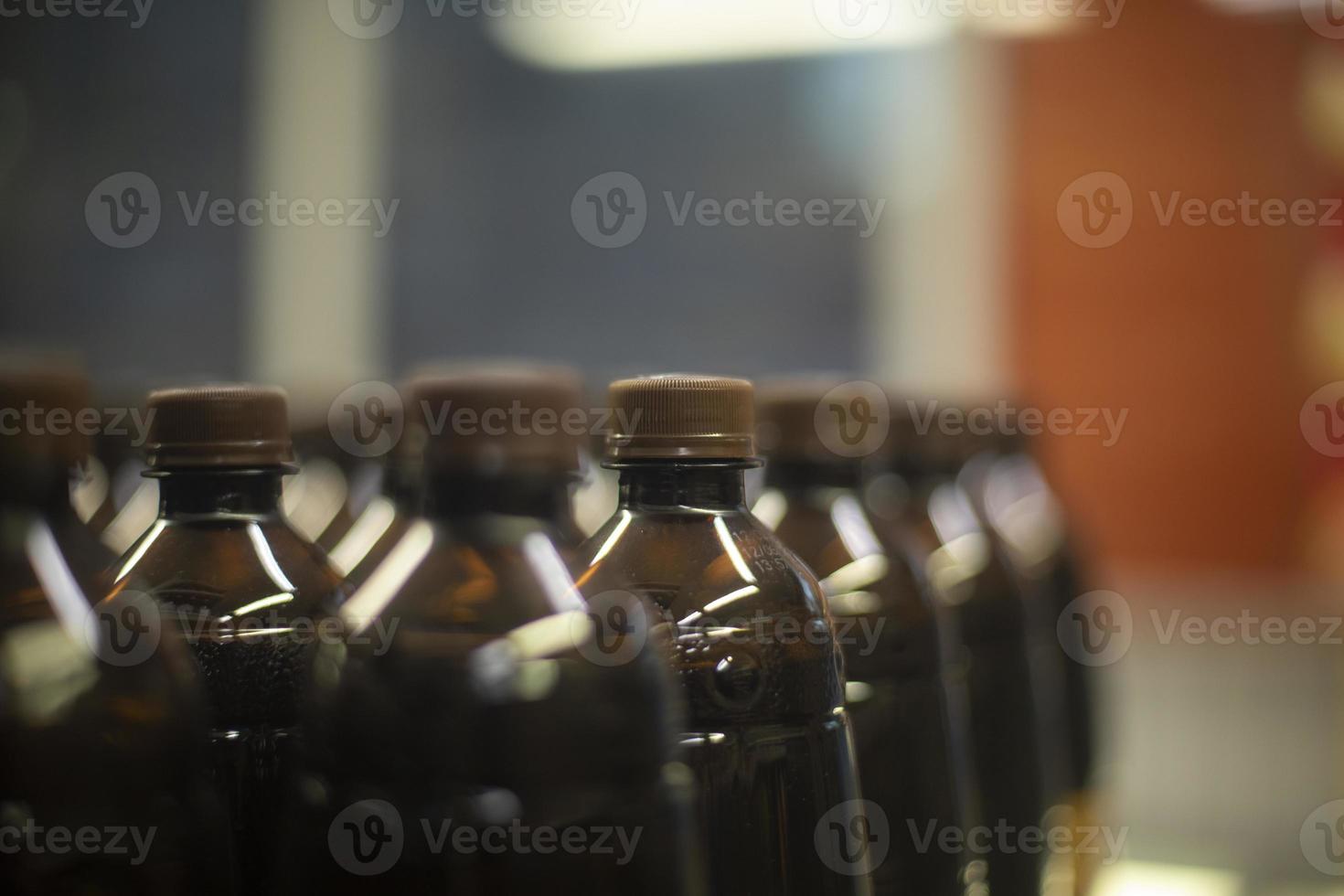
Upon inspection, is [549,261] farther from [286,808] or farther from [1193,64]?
[286,808]

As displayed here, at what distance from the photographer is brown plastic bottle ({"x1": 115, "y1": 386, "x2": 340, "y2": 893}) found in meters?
0.54

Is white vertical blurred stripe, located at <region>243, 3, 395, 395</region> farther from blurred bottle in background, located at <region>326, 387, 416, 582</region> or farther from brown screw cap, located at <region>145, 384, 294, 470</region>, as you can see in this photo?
brown screw cap, located at <region>145, 384, 294, 470</region>

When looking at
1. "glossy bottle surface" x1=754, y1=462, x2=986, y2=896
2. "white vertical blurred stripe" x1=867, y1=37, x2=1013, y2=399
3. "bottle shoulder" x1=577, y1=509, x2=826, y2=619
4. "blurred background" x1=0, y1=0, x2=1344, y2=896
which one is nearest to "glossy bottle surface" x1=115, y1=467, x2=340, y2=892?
"bottle shoulder" x1=577, y1=509, x2=826, y2=619

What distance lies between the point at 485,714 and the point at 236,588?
161mm

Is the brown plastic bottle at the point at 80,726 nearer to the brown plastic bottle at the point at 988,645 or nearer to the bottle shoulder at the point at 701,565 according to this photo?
the bottle shoulder at the point at 701,565

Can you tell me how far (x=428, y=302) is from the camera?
336cm

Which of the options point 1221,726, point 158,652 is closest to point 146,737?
point 158,652

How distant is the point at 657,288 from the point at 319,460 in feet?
7.29

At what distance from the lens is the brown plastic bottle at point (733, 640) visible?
22.0 inches

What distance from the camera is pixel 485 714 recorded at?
0.46 m

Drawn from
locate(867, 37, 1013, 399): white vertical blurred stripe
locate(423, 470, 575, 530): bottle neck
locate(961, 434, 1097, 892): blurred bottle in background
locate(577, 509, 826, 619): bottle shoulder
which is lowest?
locate(961, 434, 1097, 892): blurred bottle in background

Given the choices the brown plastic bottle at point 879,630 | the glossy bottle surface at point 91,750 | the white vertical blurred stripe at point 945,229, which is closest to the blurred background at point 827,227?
the white vertical blurred stripe at point 945,229

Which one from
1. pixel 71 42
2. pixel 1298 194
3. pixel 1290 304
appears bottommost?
pixel 1290 304

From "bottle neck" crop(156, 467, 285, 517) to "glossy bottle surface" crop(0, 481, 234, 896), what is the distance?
79mm
